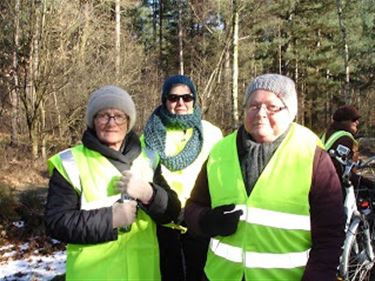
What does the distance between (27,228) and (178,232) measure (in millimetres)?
5562

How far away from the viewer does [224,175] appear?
2.34m

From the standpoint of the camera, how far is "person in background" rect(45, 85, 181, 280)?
2477 millimetres

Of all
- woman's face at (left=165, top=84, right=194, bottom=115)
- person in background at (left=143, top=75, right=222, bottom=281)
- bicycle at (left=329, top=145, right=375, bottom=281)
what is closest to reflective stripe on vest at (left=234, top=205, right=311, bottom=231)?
person in background at (left=143, top=75, right=222, bottom=281)

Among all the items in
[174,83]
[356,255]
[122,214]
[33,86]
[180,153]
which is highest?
[33,86]

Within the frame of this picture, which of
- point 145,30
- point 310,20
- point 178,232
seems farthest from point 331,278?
point 145,30

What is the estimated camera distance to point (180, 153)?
3480 mm

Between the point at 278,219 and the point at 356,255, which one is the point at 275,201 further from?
the point at 356,255

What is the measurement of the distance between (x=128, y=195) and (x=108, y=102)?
1.65 feet

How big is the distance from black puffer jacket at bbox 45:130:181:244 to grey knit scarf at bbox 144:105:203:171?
69cm

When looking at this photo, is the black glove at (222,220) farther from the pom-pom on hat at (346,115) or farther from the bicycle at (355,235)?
the pom-pom on hat at (346,115)

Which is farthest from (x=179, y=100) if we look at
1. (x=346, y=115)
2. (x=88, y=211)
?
(x=346, y=115)

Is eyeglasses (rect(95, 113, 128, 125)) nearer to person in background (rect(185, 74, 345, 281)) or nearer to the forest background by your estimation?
person in background (rect(185, 74, 345, 281))

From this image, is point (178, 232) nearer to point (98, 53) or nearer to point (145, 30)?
point (98, 53)

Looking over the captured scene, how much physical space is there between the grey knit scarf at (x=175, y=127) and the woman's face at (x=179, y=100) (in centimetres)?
4
